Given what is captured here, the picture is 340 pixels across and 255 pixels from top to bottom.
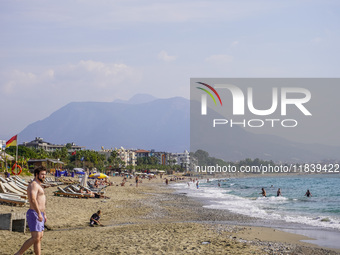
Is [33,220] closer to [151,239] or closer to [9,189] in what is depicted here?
[151,239]

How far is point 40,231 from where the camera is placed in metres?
7.50

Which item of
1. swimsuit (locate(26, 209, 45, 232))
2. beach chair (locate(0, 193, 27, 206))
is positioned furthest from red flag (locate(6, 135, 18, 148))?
swimsuit (locate(26, 209, 45, 232))

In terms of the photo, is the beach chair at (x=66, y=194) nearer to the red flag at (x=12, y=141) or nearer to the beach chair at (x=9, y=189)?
the beach chair at (x=9, y=189)

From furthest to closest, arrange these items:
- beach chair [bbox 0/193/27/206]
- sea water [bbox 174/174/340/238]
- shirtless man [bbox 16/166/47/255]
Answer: sea water [bbox 174/174/340/238] → beach chair [bbox 0/193/27/206] → shirtless man [bbox 16/166/47/255]

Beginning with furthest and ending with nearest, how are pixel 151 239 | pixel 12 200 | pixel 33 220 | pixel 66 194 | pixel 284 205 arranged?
1. pixel 284 205
2. pixel 66 194
3. pixel 12 200
4. pixel 151 239
5. pixel 33 220

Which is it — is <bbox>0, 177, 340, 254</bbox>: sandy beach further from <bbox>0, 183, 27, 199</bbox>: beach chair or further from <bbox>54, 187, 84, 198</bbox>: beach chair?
<bbox>54, 187, 84, 198</bbox>: beach chair

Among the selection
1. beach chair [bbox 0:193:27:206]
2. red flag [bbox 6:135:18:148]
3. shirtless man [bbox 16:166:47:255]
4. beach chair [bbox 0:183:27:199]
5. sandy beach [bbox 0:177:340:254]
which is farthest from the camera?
red flag [bbox 6:135:18:148]

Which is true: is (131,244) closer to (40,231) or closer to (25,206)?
(40,231)

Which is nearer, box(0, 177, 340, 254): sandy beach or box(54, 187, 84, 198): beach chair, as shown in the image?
box(0, 177, 340, 254): sandy beach

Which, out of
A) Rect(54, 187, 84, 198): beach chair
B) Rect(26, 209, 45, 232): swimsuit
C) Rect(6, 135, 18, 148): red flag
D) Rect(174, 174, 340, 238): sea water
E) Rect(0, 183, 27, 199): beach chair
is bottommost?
Rect(174, 174, 340, 238): sea water

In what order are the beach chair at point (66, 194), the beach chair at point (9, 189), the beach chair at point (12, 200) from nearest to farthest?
the beach chair at point (12, 200)
the beach chair at point (9, 189)
the beach chair at point (66, 194)

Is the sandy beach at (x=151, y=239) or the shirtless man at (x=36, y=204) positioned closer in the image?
the shirtless man at (x=36, y=204)

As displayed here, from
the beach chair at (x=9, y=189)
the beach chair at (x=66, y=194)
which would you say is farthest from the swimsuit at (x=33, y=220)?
the beach chair at (x=66, y=194)

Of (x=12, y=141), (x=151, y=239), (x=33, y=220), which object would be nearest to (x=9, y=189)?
(x=151, y=239)
